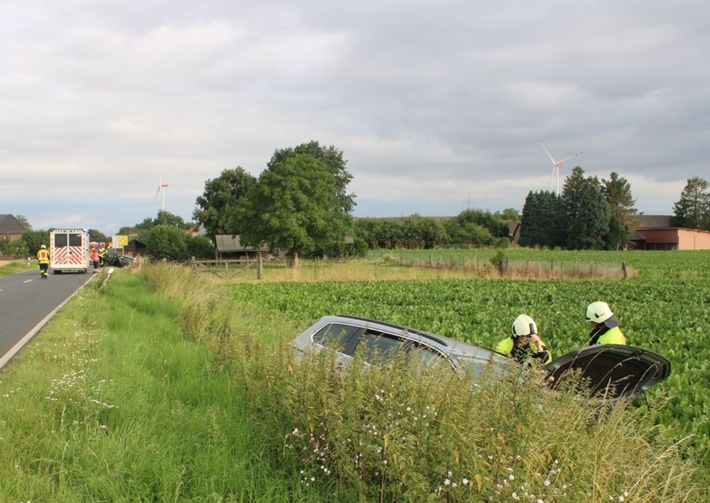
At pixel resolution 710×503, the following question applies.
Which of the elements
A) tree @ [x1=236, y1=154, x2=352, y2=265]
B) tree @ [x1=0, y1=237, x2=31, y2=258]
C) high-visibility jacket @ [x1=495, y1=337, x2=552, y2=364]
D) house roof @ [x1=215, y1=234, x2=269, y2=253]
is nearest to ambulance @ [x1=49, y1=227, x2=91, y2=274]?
tree @ [x1=236, y1=154, x2=352, y2=265]

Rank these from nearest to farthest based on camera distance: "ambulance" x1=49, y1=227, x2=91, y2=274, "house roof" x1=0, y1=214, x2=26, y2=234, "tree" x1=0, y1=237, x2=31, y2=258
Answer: "ambulance" x1=49, y1=227, x2=91, y2=274 → "tree" x1=0, y1=237, x2=31, y2=258 → "house roof" x1=0, y1=214, x2=26, y2=234

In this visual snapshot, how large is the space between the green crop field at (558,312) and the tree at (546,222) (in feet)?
259

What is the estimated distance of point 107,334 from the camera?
1002 cm

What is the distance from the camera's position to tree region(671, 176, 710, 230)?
128500mm

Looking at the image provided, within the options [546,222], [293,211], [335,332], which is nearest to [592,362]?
[335,332]

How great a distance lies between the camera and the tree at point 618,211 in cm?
10100

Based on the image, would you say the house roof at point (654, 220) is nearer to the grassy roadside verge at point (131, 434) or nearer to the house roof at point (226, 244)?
the house roof at point (226, 244)

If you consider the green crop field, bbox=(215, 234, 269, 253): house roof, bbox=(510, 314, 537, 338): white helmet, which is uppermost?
bbox=(215, 234, 269, 253): house roof

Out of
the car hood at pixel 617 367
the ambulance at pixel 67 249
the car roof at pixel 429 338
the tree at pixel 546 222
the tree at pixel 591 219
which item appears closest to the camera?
the car hood at pixel 617 367

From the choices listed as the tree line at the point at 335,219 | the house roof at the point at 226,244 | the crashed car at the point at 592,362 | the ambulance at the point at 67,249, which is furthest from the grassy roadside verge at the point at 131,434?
the house roof at the point at 226,244

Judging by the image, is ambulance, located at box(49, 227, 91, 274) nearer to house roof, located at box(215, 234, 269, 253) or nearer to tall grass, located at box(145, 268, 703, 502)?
tall grass, located at box(145, 268, 703, 502)

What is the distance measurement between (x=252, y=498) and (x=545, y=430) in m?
1.85

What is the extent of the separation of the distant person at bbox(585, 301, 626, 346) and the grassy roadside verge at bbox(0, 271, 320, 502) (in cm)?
417

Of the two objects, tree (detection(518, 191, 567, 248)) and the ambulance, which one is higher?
tree (detection(518, 191, 567, 248))
